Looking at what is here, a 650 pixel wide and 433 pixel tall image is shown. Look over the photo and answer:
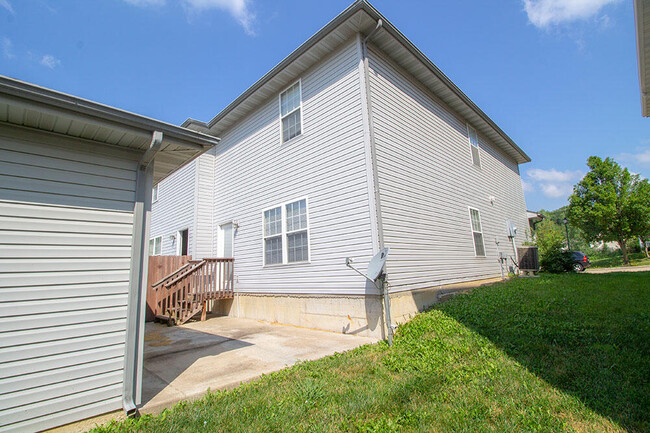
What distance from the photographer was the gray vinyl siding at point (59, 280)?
9.01 ft

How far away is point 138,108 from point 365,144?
4261mm

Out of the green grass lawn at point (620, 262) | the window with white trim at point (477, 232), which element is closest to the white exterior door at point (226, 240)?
the window with white trim at point (477, 232)

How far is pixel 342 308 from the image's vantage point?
21.5ft

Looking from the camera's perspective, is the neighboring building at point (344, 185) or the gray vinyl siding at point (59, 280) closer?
the gray vinyl siding at point (59, 280)

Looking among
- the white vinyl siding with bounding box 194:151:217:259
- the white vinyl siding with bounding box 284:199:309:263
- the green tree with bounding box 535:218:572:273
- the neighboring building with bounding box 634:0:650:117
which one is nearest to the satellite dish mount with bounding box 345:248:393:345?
the white vinyl siding with bounding box 284:199:309:263

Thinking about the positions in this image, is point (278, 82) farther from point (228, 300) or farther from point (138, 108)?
point (228, 300)

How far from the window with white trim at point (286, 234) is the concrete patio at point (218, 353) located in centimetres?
173

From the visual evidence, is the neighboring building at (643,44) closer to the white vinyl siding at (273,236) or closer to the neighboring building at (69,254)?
the neighboring building at (69,254)

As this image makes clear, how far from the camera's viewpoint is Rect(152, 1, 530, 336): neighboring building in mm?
6586

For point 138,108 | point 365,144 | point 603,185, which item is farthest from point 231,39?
point 603,185

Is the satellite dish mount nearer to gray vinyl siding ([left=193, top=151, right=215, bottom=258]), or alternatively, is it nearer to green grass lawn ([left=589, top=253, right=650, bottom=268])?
gray vinyl siding ([left=193, top=151, right=215, bottom=258])

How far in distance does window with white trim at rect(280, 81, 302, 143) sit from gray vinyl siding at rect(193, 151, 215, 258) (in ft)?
13.3

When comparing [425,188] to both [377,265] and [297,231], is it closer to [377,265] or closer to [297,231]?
[297,231]

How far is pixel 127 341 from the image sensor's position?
10.5 ft
